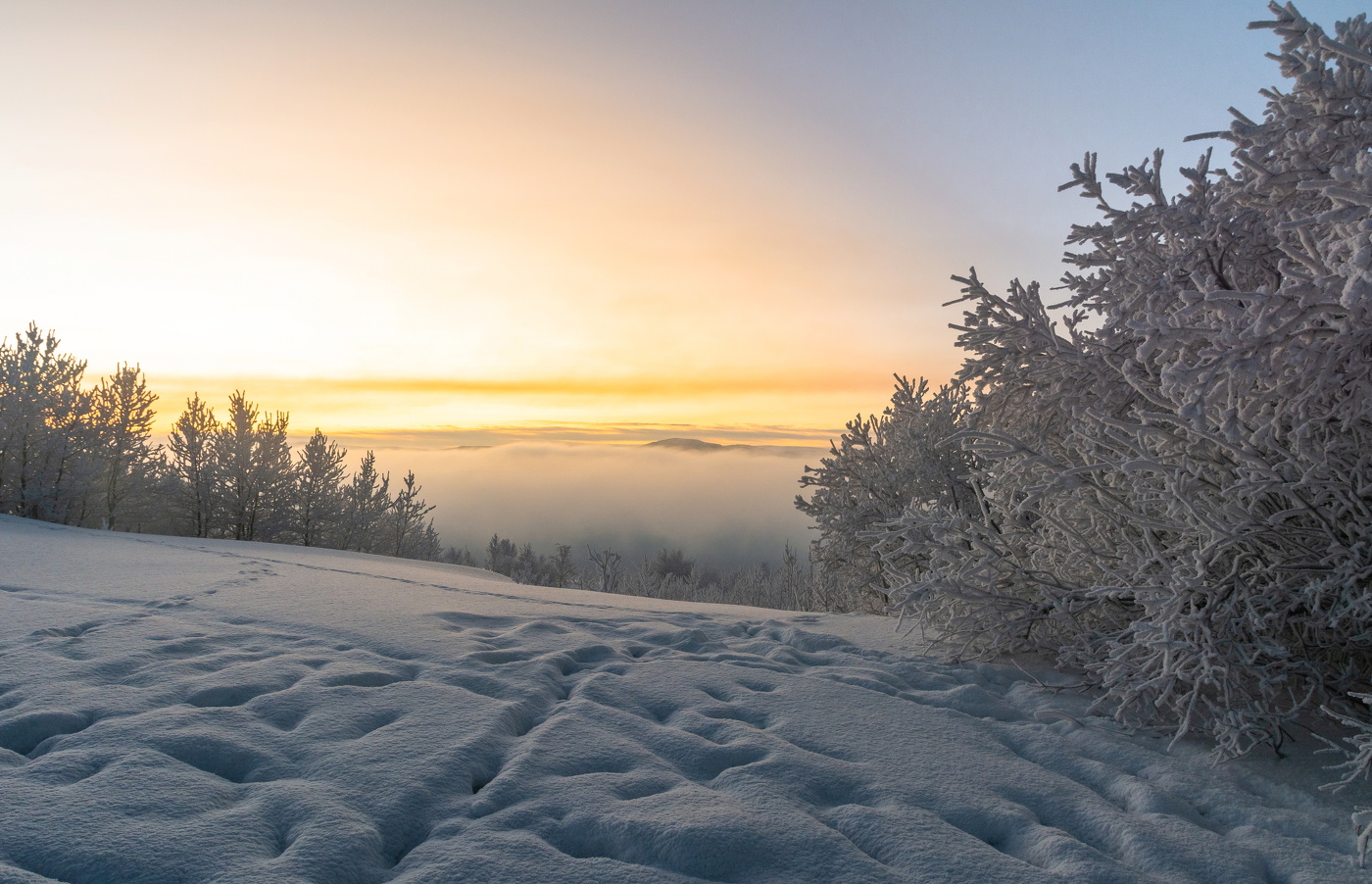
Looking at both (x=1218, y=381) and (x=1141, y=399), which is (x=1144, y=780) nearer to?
(x=1218, y=381)

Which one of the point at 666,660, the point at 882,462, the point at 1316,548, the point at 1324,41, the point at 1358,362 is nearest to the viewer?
the point at 1324,41

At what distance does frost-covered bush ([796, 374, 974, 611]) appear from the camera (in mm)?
11438

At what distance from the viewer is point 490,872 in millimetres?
1908

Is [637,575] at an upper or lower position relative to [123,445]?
lower

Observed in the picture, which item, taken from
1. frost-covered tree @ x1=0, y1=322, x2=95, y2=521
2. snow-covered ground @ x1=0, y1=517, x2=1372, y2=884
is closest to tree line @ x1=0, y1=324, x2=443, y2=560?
frost-covered tree @ x1=0, y1=322, x2=95, y2=521

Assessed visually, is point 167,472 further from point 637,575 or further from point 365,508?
point 637,575

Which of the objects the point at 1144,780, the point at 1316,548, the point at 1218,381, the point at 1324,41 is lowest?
the point at 1144,780

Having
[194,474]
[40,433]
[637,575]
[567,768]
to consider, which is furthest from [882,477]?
[637,575]

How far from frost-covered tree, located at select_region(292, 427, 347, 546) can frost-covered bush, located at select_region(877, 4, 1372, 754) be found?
27.9 m

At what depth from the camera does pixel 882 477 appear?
11.9 metres

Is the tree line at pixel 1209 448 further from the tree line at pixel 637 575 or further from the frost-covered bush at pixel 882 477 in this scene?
the tree line at pixel 637 575

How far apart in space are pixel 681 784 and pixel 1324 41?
3313 mm

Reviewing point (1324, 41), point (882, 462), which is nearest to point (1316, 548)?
point (1324, 41)

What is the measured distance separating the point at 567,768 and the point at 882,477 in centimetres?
1004
